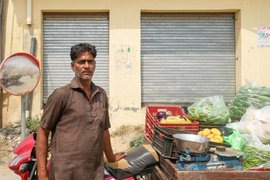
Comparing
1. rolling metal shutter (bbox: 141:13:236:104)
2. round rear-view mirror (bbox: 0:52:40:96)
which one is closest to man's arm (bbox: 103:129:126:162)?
round rear-view mirror (bbox: 0:52:40:96)

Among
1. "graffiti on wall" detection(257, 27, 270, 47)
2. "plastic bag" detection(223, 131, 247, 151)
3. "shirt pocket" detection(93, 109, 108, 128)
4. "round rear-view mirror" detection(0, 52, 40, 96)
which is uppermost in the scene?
"graffiti on wall" detection(257, 27, 270, 47)

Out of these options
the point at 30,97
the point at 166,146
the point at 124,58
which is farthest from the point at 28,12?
the point at 166,146

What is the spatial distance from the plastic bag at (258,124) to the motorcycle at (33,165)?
58.8 inches

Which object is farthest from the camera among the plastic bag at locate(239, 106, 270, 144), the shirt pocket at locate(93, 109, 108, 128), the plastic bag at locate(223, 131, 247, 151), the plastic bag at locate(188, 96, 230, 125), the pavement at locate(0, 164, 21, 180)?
the pavement at locate(0, 164, 21, 180)

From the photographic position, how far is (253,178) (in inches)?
116

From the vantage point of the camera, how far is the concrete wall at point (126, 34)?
7.76 metres

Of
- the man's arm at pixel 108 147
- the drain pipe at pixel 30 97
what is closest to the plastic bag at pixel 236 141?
the man's arm at pixel 108 147

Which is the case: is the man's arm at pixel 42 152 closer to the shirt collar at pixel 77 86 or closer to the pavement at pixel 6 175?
the shirt collar at pixel 77 86

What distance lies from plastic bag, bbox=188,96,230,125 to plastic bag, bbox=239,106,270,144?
473 mm

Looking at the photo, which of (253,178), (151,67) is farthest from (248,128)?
(151,67)

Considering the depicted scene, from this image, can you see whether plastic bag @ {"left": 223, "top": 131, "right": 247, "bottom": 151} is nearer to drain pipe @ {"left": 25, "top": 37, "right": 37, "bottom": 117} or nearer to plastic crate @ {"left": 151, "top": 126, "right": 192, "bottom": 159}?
plastic crate @ {"left": 151, "top": 126, "right": 192, "bottom": 159}

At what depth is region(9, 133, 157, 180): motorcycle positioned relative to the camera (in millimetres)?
3180

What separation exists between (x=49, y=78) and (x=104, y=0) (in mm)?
2353

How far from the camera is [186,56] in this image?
8.16 meters
